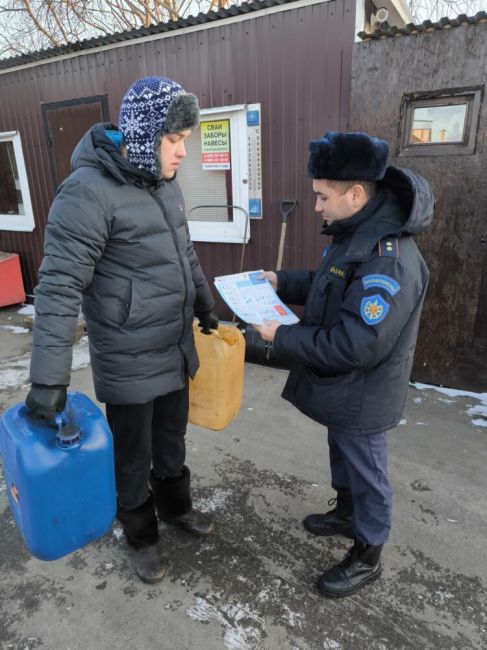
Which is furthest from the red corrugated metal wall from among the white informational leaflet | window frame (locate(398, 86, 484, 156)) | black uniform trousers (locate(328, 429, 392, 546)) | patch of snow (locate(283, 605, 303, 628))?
patch of snow (locate(283, 605, 303, 628))

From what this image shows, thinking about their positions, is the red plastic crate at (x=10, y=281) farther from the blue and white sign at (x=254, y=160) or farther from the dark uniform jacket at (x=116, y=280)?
the dark uniform jacket at (x=116, y=280)

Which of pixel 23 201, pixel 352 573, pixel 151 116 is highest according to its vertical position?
pixel 151 116

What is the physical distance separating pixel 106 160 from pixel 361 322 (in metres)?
1.03

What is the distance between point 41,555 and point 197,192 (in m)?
4.13

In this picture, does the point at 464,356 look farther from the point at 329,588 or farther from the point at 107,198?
the point at 107,198

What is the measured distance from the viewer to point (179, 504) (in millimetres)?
2217

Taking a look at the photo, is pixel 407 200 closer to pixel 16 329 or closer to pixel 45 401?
pixel 45 401

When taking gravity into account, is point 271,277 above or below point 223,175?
below

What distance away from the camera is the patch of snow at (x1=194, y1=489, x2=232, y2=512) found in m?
2.43

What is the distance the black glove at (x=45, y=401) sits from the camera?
4.71ft

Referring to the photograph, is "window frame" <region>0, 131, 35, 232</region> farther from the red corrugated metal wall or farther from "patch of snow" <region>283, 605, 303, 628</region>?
"patch of snow" <region>283, 605, 303, 628</region>

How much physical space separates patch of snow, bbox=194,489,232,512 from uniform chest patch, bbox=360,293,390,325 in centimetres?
147

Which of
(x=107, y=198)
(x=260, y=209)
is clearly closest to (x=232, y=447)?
(x=107, y=198)

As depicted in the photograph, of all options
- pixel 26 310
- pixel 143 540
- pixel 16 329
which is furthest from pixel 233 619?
pixel 26 310
